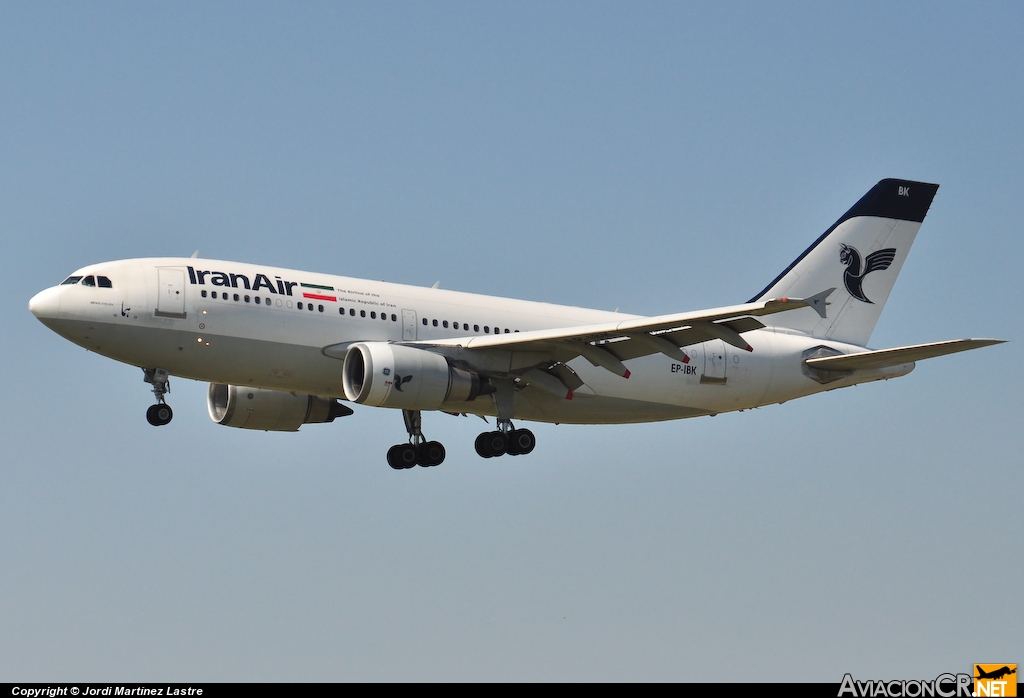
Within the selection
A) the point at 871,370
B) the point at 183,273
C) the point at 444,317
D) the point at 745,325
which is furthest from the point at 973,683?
the point at 183,273

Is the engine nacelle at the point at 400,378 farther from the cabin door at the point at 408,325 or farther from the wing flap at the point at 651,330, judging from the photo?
the cabin door at the point at 408,325

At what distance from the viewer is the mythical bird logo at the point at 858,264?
Answer: 4675 cm

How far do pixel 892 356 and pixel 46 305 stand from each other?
23.7m

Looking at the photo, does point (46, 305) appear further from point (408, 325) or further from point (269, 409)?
point (408, 325)

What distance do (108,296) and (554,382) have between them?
494 inches

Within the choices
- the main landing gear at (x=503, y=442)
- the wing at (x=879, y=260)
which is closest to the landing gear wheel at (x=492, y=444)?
the main landing gear at (x=503, y=442)

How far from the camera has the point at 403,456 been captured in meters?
43.0

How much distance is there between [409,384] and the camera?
3797cm

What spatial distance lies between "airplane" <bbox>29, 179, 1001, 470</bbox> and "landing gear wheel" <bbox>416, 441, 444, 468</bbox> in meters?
0.05

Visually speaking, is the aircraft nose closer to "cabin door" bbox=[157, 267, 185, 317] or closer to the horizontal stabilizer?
"cabin door" bbox=[157, 267, 185, 317]

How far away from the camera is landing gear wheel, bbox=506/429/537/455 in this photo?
4050 cm

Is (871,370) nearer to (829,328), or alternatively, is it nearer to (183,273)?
(829,328)

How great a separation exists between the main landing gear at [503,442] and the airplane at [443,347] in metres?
0.04

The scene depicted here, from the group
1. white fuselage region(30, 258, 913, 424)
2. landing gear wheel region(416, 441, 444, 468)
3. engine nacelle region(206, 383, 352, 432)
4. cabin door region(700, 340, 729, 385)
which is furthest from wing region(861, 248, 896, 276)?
engine nacelle region(206, 383, 352, 432)
